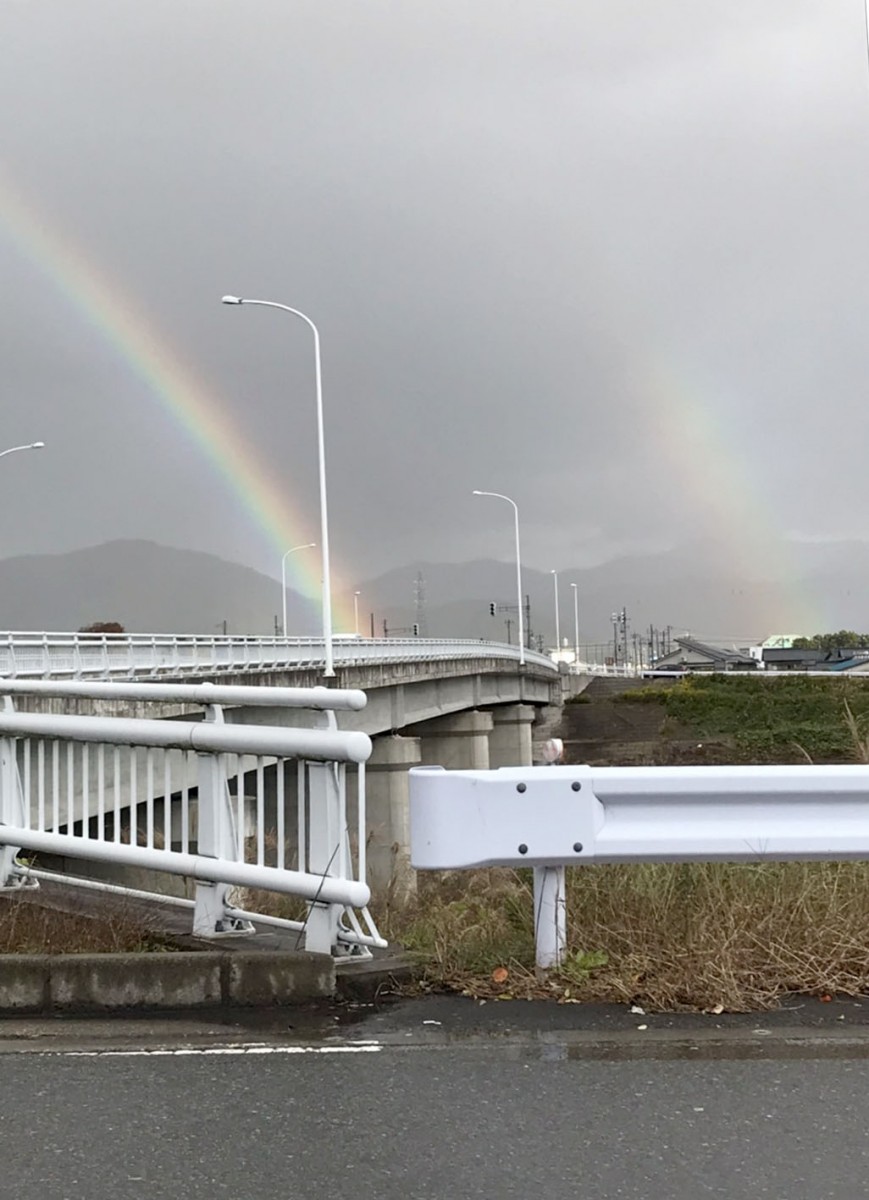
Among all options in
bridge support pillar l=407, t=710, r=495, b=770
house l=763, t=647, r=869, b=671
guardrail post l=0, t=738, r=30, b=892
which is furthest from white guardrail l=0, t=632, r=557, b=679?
house l=763, t=647, r=869, b=671

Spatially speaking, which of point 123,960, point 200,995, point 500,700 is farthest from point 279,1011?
point 500,700

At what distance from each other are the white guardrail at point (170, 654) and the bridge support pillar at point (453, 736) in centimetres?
885

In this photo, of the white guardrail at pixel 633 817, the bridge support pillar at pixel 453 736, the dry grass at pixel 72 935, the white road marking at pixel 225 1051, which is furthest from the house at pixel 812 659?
the white road marking at pixel 225 1051

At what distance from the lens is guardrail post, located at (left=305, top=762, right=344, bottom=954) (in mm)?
5523

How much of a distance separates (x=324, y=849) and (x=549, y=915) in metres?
1.09

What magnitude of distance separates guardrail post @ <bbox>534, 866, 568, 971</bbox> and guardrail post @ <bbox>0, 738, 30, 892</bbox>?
344 centimetres

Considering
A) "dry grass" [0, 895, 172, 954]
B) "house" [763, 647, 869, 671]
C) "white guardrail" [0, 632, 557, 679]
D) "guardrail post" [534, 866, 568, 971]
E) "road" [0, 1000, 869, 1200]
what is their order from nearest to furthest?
1. "road" [0, 1000, 869, 1200]
2. "guardrail post" [534, 866, 568, 971]
3. "dry grass" [0, 895, 172, 954]
4. "white guardrail" [0, 632, 557, 679]
5. "house" [763, 647, 869, 671]

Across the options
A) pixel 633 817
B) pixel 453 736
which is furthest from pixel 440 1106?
pixel 453 736

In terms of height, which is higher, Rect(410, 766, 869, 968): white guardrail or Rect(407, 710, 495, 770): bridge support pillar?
Rect(410, 766, 869, 968): white guardrail

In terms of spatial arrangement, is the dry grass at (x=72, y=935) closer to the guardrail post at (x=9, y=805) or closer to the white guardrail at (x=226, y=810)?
the white guardrail at (x=226, y=810)

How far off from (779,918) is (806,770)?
741 mm

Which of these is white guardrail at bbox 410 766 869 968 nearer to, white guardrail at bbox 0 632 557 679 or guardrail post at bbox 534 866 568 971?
guardrail post at bbox 534 866 568 971

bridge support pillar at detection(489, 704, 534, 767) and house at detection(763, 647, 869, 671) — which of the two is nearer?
bridge support pillar at detection(489, 704, 534, 767)

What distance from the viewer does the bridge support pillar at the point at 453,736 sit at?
6325 centimetres
